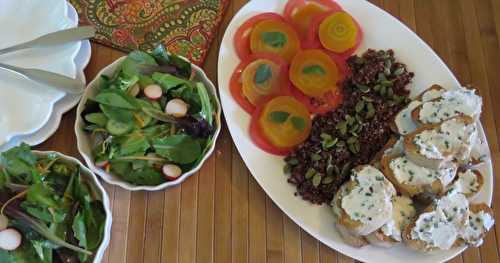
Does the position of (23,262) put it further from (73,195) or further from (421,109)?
(421,109)

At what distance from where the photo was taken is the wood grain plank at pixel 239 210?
3.24ft

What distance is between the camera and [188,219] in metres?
1.00

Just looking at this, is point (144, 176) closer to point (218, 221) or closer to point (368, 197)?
point (218, 221)

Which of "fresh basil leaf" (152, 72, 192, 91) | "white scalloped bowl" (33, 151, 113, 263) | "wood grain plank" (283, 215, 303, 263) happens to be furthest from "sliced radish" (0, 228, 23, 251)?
"wood grain plank" (283, 215, 303, 263)

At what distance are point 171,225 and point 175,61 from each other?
0.30m

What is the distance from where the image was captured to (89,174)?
3.05 feet

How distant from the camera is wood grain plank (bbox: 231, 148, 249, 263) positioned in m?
0.99

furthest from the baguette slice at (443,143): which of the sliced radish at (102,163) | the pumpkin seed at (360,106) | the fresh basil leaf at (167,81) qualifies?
the sliced radish at (102,163)

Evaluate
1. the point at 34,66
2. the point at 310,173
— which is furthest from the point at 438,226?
the point at 34,66

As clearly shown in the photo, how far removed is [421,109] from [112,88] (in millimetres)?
539

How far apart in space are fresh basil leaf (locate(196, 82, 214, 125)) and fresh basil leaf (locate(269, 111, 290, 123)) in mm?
110

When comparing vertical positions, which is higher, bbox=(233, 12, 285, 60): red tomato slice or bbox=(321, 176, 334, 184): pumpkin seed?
bbox=(233, 12, 285, 60): red tomato slice

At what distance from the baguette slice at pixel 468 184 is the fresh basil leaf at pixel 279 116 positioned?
31cm

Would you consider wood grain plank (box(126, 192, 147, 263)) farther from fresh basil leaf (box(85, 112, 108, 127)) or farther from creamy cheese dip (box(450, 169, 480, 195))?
creamy cheese dip (box(450, 169, 480, 195))
